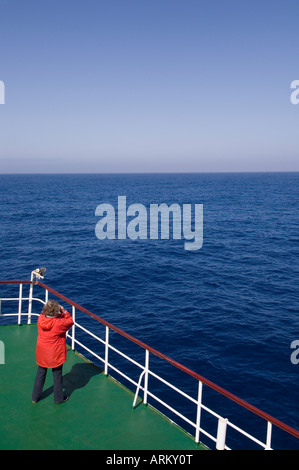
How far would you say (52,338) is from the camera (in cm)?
704

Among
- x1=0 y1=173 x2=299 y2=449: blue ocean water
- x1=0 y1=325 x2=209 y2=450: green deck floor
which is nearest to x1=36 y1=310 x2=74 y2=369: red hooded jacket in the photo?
x1=0 y1=325 x2=209 y2=450: green deck floor

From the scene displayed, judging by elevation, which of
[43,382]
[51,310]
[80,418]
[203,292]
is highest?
[51,310]

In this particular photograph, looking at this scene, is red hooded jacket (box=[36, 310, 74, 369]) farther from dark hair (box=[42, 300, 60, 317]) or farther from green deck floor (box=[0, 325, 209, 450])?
green deck floor (box=[0, 325, 209, 450])

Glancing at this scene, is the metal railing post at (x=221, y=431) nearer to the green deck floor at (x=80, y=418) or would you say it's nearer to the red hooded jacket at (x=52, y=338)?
the green deck floor at (x=80, y=418)

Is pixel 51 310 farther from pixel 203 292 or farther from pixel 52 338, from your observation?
pixel 203 292

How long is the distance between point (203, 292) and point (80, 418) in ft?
69.6

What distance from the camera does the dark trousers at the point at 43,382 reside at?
23.6 ft

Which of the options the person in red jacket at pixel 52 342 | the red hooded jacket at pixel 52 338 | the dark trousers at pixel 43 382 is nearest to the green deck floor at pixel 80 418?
the dark trousers at pixel 43 382

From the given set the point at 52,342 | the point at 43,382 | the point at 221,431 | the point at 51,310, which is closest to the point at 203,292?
the point at 43,382

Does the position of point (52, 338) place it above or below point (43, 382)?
above

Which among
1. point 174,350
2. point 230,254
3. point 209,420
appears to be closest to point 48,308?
point 209,420

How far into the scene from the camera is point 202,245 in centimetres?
4419

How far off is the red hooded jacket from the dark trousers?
0.42 ft

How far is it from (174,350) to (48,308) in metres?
13.1
